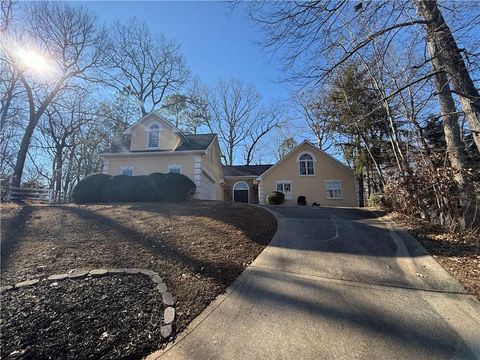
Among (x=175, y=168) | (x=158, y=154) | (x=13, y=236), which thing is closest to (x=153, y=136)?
(x=158, y=154)

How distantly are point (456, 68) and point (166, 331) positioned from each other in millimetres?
7025

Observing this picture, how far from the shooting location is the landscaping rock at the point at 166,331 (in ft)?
9.88

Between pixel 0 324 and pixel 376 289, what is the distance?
5.24m

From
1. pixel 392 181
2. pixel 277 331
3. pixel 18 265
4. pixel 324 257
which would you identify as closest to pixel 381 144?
pixel 392 181

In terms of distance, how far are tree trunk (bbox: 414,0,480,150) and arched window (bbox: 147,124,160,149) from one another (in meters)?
14.6

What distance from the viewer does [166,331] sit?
10.1 feet

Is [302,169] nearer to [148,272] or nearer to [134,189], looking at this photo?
[134,189]

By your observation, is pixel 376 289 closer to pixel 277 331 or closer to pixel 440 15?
pixel 277 331

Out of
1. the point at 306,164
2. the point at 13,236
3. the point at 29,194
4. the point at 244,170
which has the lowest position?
the point at 13,236

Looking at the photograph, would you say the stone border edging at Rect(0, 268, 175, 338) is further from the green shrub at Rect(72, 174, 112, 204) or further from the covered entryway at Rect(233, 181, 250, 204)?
the covered entryway at Rect(233, 181, 250, 204)

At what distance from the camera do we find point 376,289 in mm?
4188

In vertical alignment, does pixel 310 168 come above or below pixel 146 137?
below

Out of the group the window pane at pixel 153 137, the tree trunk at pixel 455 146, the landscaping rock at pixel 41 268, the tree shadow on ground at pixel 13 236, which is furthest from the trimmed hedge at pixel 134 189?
the tree trunk at pixel 455 146

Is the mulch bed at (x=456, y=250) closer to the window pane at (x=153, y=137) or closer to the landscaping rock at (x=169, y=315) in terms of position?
the landscaping rock at (x=169, y=315)
